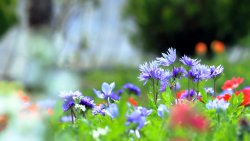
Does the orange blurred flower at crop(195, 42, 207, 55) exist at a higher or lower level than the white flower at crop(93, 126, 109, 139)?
higher

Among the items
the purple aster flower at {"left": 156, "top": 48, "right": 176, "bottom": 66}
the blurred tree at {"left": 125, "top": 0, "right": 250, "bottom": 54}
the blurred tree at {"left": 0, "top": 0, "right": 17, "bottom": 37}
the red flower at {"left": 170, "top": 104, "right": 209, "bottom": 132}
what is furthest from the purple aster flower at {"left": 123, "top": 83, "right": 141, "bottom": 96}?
the blurred tree at {"left": 0, "top": 0, "right": 17, "bottom": 37}

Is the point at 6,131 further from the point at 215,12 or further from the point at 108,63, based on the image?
the point at 108,63

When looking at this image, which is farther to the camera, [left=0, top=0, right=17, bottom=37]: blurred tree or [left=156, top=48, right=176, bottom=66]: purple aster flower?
[left=0, top=0, right=17, bottom=37]: blurred tree

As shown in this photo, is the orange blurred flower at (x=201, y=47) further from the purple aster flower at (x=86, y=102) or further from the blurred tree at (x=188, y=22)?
the purple aster flower at (x=86, y=102)

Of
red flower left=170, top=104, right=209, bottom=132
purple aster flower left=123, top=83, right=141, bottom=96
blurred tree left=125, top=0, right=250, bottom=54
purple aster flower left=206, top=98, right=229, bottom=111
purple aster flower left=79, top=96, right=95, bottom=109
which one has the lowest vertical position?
red flower left=170, top=104, right=209, bottom=132

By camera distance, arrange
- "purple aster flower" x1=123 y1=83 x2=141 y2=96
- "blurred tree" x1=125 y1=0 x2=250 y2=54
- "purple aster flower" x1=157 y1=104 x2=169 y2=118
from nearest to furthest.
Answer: "purple aster flower" x1=157 y1=104 x2=169 y2=118, "purple aster flower" x1=123 y1=83 x2=141 y2=96, "blurred tree" x1=125 y1=0 x2=250 y2=54

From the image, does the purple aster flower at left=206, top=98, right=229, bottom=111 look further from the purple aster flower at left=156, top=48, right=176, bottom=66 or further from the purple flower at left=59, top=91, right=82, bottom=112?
the purple flower at left=59, top=91, right=82, bottom=112

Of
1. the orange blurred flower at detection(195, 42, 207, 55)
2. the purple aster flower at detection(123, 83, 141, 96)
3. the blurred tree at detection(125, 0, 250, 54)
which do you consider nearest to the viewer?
the purple aster flower at detection(123, 83, 141, 96)

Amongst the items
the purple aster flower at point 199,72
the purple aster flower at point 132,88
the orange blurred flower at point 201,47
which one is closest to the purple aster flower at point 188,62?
the purple aster flower at point 199,72

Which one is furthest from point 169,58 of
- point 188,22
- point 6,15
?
point 6,15
